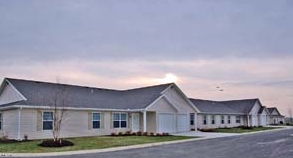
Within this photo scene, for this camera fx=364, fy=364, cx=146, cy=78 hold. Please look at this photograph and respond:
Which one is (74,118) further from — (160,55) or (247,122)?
(247,122)

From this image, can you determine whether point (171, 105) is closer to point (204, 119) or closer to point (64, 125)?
point (64, 125)

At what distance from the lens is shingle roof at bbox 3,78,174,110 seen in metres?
29.0

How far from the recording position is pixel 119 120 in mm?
34250

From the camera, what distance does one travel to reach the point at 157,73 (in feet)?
116

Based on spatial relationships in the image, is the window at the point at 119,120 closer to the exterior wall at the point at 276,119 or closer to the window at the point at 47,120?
the window at the point at 47,120

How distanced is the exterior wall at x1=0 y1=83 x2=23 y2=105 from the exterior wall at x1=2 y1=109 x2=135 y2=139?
4.43 ft

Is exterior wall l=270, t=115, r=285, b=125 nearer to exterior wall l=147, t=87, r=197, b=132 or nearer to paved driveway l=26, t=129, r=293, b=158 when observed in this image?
exterior wall l=147, t=87, r=197, b=132

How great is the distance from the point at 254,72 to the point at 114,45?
46.3ft

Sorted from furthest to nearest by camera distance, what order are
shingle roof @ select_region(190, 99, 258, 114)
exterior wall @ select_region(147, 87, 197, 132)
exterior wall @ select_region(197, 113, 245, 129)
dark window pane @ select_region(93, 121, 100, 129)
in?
shingle roof @ select_region(190, 99, 258, 114) < exterior wall @ select_region(197, 113, 245, 129) < exterior wall @ select_region(147, 87, 197, 132) < dark window pane @ select_region(93, 121, 100, 129)

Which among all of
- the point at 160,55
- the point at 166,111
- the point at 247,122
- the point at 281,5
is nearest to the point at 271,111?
the point at 247,122

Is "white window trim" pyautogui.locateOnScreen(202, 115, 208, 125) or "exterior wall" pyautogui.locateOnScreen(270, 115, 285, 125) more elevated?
"white window trim" pyautogui.locateOnScreen(202, 115, 208, 125)

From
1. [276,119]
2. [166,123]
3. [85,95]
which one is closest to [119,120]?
[85,95]

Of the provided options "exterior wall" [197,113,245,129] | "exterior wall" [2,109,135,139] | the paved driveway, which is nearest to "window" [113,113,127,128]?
Result: "exterior wall" [2,109,135,139]

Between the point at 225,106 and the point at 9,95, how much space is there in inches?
1610
